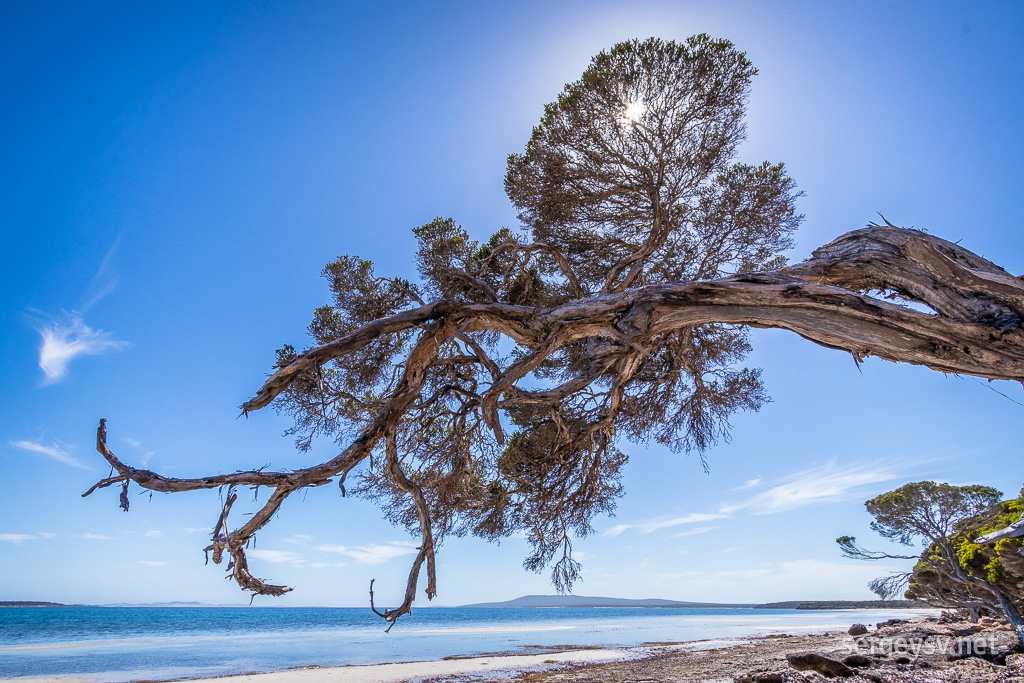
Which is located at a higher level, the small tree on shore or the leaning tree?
the leaning tree

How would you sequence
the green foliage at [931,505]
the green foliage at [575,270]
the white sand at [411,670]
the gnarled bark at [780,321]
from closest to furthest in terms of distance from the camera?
1. the gnarled bark at [780,321]
2. the green foliage at [575,270]
3. the white sand at [411,670]
4. the green foliage at [931,505]

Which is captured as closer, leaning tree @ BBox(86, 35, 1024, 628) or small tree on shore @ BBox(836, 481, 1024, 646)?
leaning tree @ BBox(86, 35, 1024, 628)

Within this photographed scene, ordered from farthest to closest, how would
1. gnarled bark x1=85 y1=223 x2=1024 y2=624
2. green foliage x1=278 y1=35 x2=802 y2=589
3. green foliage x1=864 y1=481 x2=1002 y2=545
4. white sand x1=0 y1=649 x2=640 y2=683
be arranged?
1. green foliage x1=864 y1=481 x2=1002 y2=545
2. white sand x1=0 y1=649 x2=640 y2=683
3. green foliage x1=278 y1=35 x2=802 y2=589
4. gnarled bark x1=85 y1=223 x2=1024 y2=624

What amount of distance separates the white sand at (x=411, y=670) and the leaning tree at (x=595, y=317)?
606cm

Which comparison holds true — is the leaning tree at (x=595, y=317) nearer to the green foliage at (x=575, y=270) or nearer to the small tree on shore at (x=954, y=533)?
the green foliage at (x=575, y=270)

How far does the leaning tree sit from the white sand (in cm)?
606

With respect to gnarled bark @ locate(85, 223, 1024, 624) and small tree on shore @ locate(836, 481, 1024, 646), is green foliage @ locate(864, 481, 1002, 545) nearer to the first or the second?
small tree on shore @ locate(836, 481, 1024, 646)

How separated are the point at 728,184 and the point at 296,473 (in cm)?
520

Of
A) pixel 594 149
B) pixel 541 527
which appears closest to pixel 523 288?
pixel 594 149

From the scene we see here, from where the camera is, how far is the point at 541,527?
6.36 m

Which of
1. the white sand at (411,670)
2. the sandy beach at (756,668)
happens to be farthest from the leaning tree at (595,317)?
the white sand at (411,670)

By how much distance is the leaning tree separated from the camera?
121 inches

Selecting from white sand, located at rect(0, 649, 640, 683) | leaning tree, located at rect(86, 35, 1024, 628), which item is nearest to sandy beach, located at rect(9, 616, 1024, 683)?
white sand, located at rect(0, 649, 640, 683)

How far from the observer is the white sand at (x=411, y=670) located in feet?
34.3
